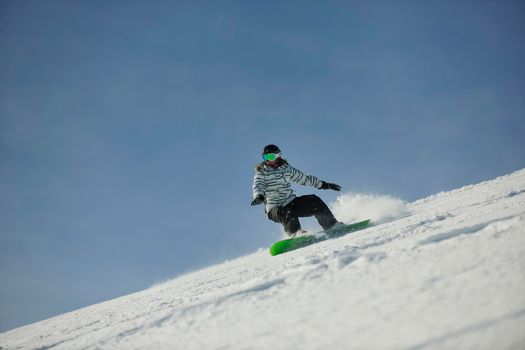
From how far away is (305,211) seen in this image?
6.48 metres

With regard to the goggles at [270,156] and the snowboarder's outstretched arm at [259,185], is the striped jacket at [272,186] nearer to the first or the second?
the snowboarder's outstretched arm at [259,185]

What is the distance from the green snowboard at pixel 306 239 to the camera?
5.20 meters

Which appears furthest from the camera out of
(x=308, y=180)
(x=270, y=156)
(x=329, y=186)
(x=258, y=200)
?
(x=329, y=186)

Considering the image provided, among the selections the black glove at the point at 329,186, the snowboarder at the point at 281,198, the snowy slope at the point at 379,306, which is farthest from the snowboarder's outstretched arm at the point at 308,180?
the snowy slope at the point at 379,306

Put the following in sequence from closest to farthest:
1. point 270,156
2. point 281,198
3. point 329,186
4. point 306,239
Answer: point 306,239
point 281,198
point 270,156
point 329,186

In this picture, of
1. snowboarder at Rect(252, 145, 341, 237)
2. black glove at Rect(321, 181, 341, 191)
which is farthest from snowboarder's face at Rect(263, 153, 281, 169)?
black glove at Rect(321, 181, 341, 191)

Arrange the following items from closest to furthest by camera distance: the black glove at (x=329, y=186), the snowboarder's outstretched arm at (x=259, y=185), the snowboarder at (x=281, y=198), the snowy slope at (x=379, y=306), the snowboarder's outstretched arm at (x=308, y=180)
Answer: the snowy slope at (x=379, y=306), the snowboarder at (x=281, y=198), the snowboarder's outstretched arm at (x=259, y=185), the snowboarder's outstretched arm at (x=308, y=180), the black glove at (x=329, y=186)

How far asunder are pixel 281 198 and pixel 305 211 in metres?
0.51

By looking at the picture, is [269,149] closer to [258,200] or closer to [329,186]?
[258,200]

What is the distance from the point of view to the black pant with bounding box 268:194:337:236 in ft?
20.8

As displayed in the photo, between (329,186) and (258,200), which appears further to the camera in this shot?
(329,186)

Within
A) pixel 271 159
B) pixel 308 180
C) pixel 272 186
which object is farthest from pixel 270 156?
pixel 308 180

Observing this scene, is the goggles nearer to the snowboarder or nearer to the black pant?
the snowboarder

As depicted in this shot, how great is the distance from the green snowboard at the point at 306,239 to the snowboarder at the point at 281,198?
25.4 inches
